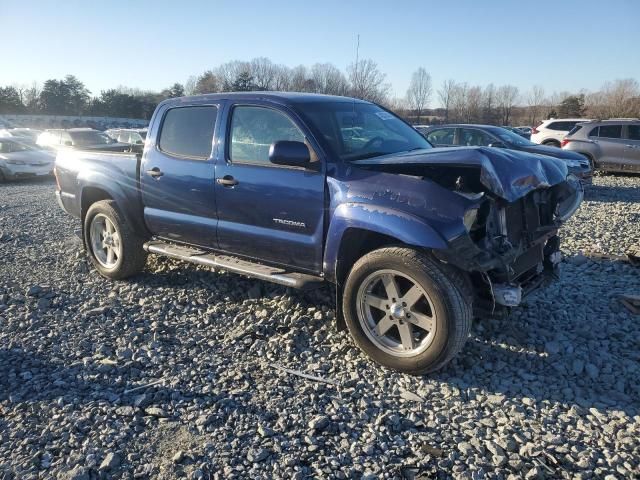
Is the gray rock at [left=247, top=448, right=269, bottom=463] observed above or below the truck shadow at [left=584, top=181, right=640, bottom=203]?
below

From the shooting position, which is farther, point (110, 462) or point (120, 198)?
point (120, 198)

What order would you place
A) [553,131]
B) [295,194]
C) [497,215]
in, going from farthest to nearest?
1. [553,131]
2. [295,194]
3. [497,215]

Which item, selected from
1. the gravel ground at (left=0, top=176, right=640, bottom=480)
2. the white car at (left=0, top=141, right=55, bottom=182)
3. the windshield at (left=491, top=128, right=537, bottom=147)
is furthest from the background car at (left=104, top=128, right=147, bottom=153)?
the gravel ground at (left=0, top=176, right=640, bottom=480)

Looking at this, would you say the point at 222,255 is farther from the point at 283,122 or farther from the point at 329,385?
the point at 329,385

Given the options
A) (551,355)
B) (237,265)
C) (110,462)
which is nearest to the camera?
(110,462)

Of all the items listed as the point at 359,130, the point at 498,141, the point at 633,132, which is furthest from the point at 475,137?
the point at 359,130

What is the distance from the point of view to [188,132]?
16.4ft

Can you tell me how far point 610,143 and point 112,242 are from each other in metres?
14.5

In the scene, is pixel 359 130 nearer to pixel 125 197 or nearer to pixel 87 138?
pixel 125 197

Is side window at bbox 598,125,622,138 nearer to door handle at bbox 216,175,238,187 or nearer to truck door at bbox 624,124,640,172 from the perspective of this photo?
truck door at bbox 624,124,640,172

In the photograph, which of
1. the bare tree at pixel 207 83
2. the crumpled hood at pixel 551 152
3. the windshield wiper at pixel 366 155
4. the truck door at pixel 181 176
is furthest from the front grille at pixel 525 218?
the bare tree at pixel 207 83

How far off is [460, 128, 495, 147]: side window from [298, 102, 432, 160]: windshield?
7277mm

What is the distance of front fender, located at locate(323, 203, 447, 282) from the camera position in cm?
335

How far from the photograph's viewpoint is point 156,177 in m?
5.11
